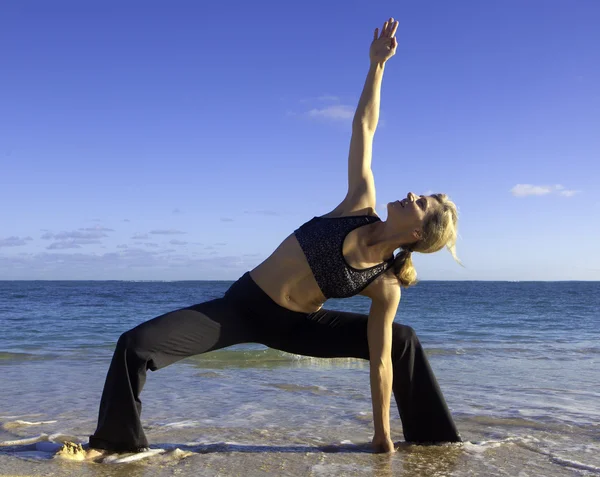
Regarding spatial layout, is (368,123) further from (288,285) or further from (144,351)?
(144,351)

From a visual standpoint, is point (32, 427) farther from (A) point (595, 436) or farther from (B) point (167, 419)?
(A) point (595, 436)

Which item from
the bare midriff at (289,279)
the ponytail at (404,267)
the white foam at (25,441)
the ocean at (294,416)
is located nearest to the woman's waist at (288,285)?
the bare midriff at (289,279)

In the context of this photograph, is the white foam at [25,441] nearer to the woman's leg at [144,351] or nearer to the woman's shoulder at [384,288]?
the woman's leg at [144,351]

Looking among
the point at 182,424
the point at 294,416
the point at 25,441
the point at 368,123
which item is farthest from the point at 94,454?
the point at 368,123

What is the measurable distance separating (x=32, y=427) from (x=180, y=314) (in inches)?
74.1

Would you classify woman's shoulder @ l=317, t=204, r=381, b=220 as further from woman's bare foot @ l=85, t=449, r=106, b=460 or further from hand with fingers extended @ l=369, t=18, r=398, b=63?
woman's bare foot @ l=85, t=449, r=106, b=460

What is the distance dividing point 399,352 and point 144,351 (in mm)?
1599

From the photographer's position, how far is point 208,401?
5871 mm

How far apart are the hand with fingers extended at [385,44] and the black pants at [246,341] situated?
170 cm

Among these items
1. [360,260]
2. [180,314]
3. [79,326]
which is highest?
[360,260]

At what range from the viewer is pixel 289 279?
3.69m

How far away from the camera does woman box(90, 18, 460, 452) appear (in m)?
3.56

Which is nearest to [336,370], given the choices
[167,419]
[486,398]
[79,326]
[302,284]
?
[486,398]

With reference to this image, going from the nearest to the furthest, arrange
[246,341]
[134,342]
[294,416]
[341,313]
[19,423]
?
[134,342], [246,341], [341,313], [19,423], [294,416]
